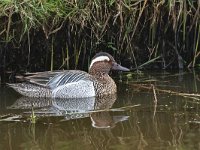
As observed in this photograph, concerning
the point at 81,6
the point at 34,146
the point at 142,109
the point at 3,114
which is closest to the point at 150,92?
the point at 142,109

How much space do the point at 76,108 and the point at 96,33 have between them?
1.46 meters

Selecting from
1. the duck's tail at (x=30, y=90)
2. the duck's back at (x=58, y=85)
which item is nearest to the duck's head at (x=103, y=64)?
the duck's back at (x=58, y=85)

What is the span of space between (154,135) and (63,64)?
2.94 meters

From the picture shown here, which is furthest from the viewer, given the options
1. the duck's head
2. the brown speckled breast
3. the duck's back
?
the duck's head

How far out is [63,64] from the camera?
838 cm

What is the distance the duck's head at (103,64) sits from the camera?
7.96 metres

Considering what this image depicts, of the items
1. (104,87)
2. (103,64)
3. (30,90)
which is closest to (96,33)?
(103,64)

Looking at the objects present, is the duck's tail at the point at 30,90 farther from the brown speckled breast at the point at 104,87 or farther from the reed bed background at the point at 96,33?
the brown speckled breast at the point at 104,87

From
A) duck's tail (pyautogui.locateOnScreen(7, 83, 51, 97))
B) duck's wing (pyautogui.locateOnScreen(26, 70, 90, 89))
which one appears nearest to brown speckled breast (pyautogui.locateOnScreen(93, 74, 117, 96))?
duck's wing (pyautogui.locateOnScreen(26, 70, 90, 89))

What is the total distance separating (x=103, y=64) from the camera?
316 inches

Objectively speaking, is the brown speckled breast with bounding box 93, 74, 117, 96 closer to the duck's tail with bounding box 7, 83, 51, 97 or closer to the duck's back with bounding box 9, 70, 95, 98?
the duck's back with bounding box 9, 70, 95, 98

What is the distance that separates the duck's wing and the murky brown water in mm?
289

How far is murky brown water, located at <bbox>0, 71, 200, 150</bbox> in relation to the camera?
18.1ft

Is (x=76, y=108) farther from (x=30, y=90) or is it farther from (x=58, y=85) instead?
(x=30, y=90)
